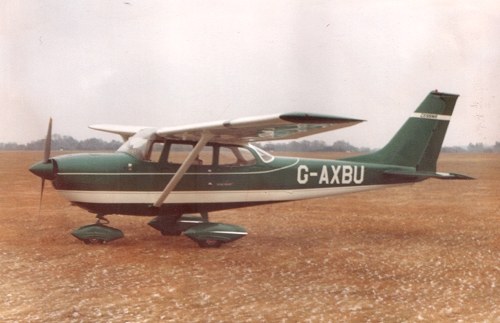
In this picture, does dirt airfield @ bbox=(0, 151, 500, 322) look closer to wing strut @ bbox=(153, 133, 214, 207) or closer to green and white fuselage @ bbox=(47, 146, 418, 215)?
green and white fuselage @ bbox=(47, 146, 418, 215)

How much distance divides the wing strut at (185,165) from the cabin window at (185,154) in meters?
0.37

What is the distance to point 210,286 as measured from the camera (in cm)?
533

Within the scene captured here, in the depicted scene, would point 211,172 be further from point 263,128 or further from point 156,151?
point 263,128

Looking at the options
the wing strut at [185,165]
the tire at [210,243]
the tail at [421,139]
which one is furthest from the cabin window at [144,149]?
the tail at [421,139]

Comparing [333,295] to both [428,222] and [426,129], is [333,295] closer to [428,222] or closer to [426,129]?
[426,129]

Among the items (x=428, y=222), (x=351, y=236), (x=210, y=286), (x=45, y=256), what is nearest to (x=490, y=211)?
(x=428, y=222)

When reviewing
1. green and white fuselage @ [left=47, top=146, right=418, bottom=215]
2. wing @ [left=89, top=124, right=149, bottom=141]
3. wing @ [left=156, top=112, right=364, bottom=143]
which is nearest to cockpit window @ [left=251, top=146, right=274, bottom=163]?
green and white fuselage @ [left=47, top=146, right=418, bottom=215]

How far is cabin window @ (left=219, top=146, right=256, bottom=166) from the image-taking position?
7945mm

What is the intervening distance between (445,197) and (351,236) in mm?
7908

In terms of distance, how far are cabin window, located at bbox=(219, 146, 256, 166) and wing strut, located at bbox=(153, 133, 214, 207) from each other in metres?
0.85

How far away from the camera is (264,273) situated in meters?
5.93

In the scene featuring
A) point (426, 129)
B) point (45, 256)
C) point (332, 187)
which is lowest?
point (45, 256)

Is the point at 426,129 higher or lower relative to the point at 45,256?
higher

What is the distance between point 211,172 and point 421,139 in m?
4.34
